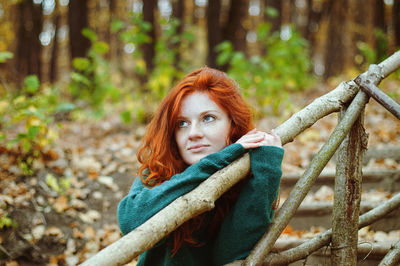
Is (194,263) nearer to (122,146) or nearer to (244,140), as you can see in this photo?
(244,140)

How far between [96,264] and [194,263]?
0.69 meters

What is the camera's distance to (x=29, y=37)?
33.7 feet

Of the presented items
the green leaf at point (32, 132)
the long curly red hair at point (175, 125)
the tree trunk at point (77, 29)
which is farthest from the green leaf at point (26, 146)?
the tree trunk at point (77, 29)

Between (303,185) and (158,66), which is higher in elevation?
(158,66)

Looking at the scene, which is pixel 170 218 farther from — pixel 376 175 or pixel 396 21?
pixel 396 21

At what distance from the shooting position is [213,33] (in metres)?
6.86

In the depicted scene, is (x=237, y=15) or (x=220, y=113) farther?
(x=237, y=15)

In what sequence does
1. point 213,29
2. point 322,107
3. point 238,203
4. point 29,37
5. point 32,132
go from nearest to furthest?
point 238,203 → point 322,107 → point 32,132 → point 213,29 → point 29,37

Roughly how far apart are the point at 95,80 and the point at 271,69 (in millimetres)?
2997

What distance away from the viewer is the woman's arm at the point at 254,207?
1290mm

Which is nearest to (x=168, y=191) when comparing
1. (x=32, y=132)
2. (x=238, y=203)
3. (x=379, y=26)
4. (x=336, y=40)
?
(x=238, y=203)

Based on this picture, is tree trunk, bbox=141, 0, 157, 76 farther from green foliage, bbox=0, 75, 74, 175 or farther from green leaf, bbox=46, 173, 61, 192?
green leaf, bbox=46, 173, 61, 192

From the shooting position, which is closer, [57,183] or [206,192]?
[206,192]

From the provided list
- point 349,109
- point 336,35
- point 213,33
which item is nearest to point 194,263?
point 349,109
